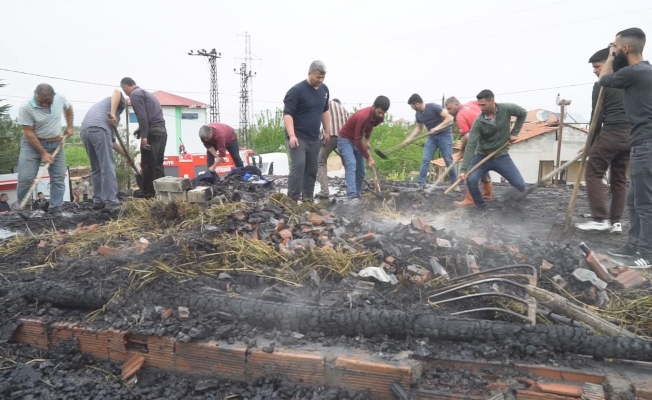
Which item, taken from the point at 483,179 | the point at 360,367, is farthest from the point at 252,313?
the point at 483,179

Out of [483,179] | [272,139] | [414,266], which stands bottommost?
[414,266]

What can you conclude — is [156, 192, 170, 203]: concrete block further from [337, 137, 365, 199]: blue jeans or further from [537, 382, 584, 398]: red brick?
[537, 382, 584, 398]: red brick

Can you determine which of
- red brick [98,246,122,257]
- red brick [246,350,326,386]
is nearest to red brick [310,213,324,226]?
red brick [98,246,122,257]

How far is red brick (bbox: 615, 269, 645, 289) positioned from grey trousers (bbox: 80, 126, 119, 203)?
5.71 m

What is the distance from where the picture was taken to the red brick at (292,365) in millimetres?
2258

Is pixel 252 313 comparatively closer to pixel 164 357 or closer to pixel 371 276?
pixel 164 357

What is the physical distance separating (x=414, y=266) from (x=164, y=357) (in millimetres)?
1724

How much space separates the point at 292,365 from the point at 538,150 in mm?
28624

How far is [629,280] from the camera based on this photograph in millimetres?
2904

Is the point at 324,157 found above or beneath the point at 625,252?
above

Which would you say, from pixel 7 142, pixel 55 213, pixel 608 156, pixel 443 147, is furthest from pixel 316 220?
pixel 7 142

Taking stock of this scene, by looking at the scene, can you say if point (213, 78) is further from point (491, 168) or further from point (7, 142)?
point (491, 168)

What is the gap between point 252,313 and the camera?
2.60m

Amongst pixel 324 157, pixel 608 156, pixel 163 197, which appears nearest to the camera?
pixel 608 156
